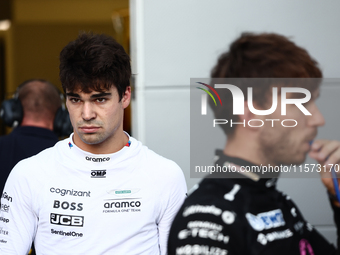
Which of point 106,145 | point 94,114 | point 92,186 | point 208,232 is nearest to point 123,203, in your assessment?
point 92,186

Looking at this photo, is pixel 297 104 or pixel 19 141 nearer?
pixel 297 104

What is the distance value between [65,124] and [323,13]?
6.27ft

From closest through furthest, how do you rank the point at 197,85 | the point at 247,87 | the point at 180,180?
the point at 247,87 → the point at 180,180 → the point at 197,85

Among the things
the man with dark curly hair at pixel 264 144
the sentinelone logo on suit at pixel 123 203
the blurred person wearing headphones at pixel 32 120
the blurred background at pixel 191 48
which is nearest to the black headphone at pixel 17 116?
the blurred person wearing headphones at pixel 32 120

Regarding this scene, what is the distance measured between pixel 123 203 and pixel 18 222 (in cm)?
Result: 45

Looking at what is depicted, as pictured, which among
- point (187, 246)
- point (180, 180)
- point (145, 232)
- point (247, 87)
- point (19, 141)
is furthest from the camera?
point (19, 141)

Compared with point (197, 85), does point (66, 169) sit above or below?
below

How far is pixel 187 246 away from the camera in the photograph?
4.14 feet

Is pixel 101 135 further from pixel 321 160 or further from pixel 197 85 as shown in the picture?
pixel 197 85

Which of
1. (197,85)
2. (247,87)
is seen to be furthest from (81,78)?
(197,85)

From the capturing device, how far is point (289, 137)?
143cm

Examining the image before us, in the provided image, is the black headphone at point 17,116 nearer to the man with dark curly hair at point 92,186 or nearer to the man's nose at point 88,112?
the man with dark curly hair at point 92,186

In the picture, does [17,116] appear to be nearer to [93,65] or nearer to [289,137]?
[93,65]

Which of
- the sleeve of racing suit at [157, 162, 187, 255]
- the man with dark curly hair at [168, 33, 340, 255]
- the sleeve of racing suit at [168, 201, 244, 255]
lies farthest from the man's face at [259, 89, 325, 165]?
the sleeve of racing suit at [157, 162, 187, 255]
